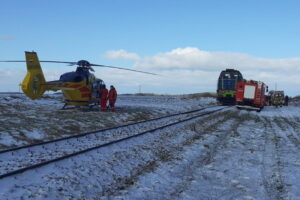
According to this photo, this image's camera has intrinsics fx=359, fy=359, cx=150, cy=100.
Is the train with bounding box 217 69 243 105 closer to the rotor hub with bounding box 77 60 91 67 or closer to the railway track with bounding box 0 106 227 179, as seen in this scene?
the rotor hub with bounding box 77 60 91 67

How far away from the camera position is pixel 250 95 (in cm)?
3459

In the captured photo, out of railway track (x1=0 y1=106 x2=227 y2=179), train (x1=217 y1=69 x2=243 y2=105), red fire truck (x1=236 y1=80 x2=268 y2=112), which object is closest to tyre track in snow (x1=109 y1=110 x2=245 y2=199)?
railway track (x1=0 y1=106 x2=227 y2=179)

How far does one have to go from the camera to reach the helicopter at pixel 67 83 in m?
21.4

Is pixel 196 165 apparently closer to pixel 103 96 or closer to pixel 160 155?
pixel 160 155

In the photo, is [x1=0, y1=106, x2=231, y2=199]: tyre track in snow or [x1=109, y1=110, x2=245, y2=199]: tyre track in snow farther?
[x1=109, y1=110, x2=245, y2=199]: tyre track in snow

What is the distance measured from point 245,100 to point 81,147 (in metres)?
26.4

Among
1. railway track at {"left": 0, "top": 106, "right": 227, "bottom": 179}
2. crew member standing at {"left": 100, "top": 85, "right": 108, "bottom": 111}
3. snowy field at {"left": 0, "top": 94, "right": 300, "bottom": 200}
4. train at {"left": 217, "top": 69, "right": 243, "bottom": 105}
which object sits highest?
train at {"left": 217, "top": 69, "right": 243, "bottom": 105}

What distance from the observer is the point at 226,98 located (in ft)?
142

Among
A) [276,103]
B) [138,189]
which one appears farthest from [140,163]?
[276,103]

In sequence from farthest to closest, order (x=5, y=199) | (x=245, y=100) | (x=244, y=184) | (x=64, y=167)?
1. (x=245, y=100)
2. (x=64, y=167)
3. (x=244, y=184)
4. (x=5, y=199)

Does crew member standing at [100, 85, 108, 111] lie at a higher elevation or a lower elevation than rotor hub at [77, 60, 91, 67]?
lower

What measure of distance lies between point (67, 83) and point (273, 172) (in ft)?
53.1

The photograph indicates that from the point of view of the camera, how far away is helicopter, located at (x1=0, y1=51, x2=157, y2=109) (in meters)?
21.4

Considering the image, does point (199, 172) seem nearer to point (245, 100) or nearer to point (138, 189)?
point (138, 189)
